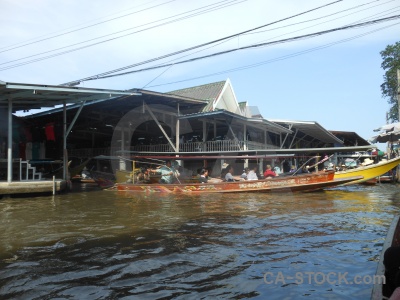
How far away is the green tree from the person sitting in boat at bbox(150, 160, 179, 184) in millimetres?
28220

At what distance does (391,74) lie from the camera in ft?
111

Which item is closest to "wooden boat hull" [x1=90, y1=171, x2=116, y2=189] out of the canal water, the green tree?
the canal water

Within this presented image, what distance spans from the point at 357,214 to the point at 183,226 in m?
4.37

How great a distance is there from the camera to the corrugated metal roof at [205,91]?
21.8 meters

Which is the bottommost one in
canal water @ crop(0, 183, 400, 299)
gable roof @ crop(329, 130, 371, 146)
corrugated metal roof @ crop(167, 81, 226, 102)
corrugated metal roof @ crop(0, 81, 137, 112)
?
canal water @ crop(0, 183, 400, 299)

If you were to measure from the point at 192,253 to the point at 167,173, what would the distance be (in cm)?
960

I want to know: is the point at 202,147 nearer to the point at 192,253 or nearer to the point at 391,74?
the point at 192,253

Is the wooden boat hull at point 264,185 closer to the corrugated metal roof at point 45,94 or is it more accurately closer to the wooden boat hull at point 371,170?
the wooden boat hull at point 371,170

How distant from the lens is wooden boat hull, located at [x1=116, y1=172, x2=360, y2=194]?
1263 cm

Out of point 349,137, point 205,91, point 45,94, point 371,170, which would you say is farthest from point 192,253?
point 349,137

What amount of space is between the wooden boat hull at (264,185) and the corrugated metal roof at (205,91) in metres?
8.61

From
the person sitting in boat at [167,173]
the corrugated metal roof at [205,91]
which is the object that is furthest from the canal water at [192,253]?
the corrugated metal roof at [205,91]

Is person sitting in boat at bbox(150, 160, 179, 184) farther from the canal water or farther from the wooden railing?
the canal water

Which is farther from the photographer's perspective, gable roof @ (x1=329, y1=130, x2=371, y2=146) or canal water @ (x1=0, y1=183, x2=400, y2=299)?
gable roof @ (x1=329, y1=130, x2=371, y2=146)
